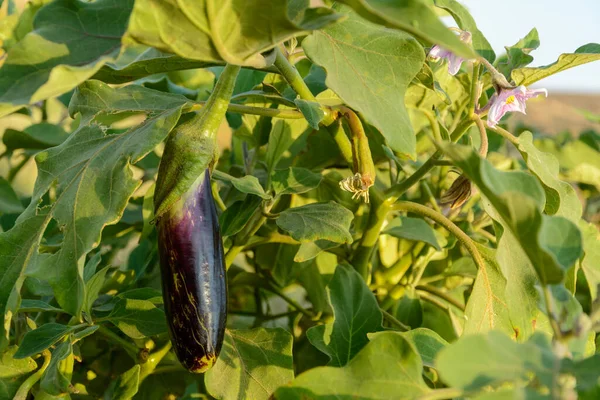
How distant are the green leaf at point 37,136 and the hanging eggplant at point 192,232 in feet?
1.17

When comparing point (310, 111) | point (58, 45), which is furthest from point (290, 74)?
point (58, 45)

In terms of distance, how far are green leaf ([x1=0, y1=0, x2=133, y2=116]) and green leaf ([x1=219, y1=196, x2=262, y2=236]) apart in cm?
18

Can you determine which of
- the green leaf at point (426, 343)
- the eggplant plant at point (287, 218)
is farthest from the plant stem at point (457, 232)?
the green leaf at point (426, 343)

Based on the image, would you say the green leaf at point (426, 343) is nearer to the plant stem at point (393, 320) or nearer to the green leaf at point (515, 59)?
the plant stem at point (393, 320)

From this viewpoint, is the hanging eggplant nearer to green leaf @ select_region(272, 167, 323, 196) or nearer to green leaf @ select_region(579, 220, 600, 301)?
green leaf @ select_region(272, 167, 323, 196)

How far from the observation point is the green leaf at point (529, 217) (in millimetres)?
281

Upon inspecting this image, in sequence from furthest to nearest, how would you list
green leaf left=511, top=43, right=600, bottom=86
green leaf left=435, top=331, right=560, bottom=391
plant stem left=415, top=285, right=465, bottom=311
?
plant stem left=415, top=285, right=465, bottom=311 → green leaf left=511, top=43, right=600, bottom=86 → green leaf left=435, top=331, right=560, bottom=391

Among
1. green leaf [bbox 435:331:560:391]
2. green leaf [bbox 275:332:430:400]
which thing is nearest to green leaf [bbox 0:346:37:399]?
green leaf [bbox 275:332:430:400]

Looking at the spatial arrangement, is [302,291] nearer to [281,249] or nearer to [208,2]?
[281,249]

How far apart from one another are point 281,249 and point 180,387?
0.48ft

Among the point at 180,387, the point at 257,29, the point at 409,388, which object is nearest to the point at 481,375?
the point at 409,388

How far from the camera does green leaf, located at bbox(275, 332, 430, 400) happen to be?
32 centimetres

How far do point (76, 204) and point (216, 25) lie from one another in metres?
0.15

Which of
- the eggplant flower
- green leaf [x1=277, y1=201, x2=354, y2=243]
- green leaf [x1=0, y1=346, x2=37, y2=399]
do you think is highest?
the eggplant flower
